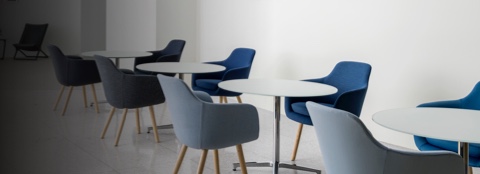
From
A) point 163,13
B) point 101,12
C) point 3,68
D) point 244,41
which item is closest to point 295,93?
point 244,41

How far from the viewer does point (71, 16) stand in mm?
12766

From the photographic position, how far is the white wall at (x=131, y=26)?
838 cm

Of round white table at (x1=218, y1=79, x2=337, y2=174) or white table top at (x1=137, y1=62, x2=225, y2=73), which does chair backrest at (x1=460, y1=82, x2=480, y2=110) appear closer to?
round white table at (x1=218, y1=79, x2=337, y2=174)

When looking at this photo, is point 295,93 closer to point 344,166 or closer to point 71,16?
point 344,166

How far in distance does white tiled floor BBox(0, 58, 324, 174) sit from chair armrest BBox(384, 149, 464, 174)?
6.66 ft

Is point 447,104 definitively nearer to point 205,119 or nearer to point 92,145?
point 205,119

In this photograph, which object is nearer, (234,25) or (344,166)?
(344,166)

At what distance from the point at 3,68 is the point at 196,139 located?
8279 mm

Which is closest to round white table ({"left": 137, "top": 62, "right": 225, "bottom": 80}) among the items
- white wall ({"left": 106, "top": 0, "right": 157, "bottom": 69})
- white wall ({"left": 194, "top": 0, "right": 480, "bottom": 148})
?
white wall ({"left": 194, "top": 0, "right": 480, "bottom": 148})

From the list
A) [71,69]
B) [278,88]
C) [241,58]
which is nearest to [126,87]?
[278,88]

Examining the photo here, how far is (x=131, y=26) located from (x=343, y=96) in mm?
5451

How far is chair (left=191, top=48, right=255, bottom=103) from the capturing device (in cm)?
576

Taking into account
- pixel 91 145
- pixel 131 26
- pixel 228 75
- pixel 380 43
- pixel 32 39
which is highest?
pixel 380 43

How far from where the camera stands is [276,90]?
153 inches
